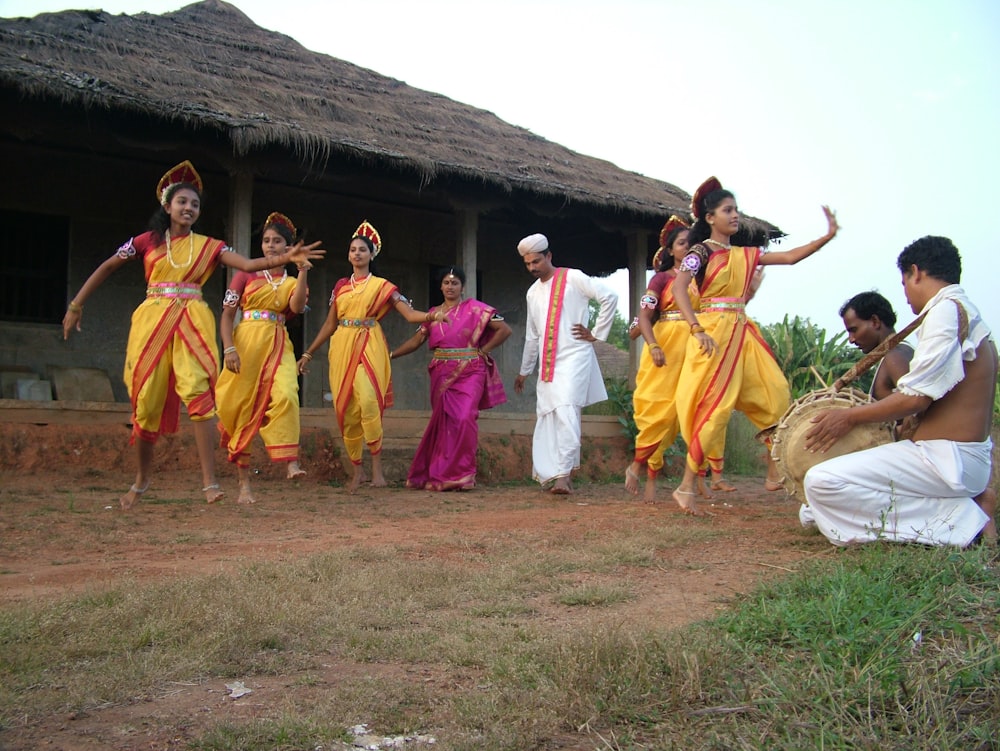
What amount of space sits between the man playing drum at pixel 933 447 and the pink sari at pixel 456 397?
14.8 feet

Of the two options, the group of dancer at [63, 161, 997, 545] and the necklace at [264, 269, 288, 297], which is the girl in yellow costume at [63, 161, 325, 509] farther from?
the necklace at [264, 269, 288, 297]

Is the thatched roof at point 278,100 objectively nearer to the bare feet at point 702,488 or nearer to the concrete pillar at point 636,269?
the concrete pillar at point 636,269

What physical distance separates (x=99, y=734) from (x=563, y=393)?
18.9ft

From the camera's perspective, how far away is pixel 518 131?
528 inches

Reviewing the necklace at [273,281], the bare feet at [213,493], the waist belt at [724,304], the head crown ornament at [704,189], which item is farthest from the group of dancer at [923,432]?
the necklace at [273,281]

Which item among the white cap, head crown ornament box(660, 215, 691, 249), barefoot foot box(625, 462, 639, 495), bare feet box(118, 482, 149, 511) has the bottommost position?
bare feet box(118, 482, 149, 511)

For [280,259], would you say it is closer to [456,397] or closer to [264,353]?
[264,353]

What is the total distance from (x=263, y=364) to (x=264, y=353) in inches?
3.2

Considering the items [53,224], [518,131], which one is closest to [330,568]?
[53,224]

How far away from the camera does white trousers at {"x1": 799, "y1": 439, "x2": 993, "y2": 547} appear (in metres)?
3.71

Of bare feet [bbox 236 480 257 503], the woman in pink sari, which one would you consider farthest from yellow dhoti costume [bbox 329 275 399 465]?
bare feet [bbox 236 480 257 503]

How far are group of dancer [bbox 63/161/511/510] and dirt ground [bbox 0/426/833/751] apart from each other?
428 millimetres

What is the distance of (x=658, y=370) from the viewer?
22.3ft

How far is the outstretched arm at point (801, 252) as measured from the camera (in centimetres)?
541
